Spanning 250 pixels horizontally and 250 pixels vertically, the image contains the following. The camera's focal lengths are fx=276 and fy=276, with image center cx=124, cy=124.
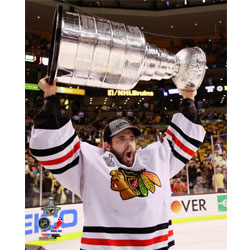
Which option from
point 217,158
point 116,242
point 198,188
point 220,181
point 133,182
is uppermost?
point 133,182

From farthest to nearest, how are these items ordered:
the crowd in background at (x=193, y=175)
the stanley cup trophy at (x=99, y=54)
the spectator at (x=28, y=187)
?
the crowd in background at (x=193, y=175) → the spectator at (x=28, y=187) → the stanley cup trophy at (x=99, y=54)

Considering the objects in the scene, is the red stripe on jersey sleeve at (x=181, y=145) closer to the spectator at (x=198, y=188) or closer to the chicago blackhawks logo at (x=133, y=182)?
the chicago blackhawks logo at (x=133, y=182)

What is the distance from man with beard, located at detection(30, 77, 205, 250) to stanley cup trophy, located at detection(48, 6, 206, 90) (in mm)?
123

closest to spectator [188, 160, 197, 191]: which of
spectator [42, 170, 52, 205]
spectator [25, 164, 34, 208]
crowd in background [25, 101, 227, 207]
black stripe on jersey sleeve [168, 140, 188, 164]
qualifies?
crowd in background [25, 101, 227, 207]

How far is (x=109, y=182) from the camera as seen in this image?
3.40ft

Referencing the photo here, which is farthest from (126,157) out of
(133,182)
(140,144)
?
(140,144)

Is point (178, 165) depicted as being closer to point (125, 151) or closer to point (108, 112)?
point (125, 151)

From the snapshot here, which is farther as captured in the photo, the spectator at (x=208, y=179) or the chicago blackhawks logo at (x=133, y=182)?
the spectator at (x=208, y=179)

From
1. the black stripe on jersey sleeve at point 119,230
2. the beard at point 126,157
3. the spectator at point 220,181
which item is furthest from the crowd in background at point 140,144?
the black stripe on jersey sleeve at point 119,230

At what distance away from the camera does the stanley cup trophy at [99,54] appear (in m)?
0.81

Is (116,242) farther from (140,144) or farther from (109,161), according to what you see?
(140,144)

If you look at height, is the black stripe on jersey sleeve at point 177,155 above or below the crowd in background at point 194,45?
below

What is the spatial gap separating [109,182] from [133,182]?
10 centimetres
